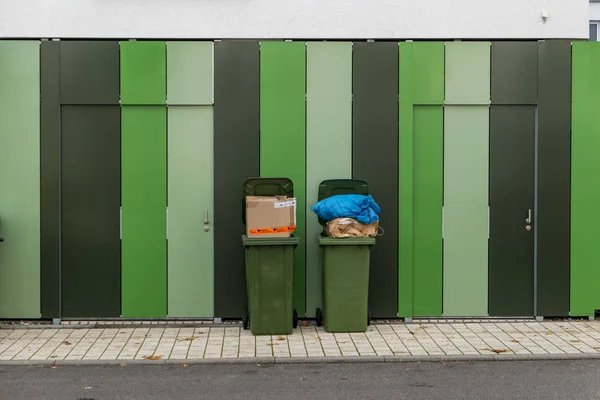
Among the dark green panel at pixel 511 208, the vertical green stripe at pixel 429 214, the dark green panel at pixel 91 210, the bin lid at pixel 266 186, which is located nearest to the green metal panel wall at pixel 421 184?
the vertical green stripe at pixel 429 214

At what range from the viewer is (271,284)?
28.3ft

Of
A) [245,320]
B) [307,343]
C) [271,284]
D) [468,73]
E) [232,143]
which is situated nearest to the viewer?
[307,343]

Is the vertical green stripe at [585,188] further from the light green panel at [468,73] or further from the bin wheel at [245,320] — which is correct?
the bin wheel at [245,320]

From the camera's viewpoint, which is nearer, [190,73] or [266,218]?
[266,218]

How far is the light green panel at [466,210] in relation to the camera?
9508 millimetres

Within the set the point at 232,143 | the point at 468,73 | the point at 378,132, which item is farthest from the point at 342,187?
the point at 468,73

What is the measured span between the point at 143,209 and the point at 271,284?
1.86 metres

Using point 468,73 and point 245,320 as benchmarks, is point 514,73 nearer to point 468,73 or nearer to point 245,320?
point 468,73

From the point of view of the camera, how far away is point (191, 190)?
9.35 meters

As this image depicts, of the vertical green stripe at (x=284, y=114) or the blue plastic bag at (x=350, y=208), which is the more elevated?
the vertical green stripe at (x=284, y=114)

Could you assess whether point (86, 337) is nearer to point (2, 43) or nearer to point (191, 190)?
point (191, 190)

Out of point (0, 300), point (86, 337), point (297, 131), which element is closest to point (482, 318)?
point (297, 131)

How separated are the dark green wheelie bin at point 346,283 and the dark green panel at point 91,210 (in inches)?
97.8

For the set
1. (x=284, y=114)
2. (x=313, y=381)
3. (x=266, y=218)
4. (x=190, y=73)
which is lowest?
(x=313, y=381)
